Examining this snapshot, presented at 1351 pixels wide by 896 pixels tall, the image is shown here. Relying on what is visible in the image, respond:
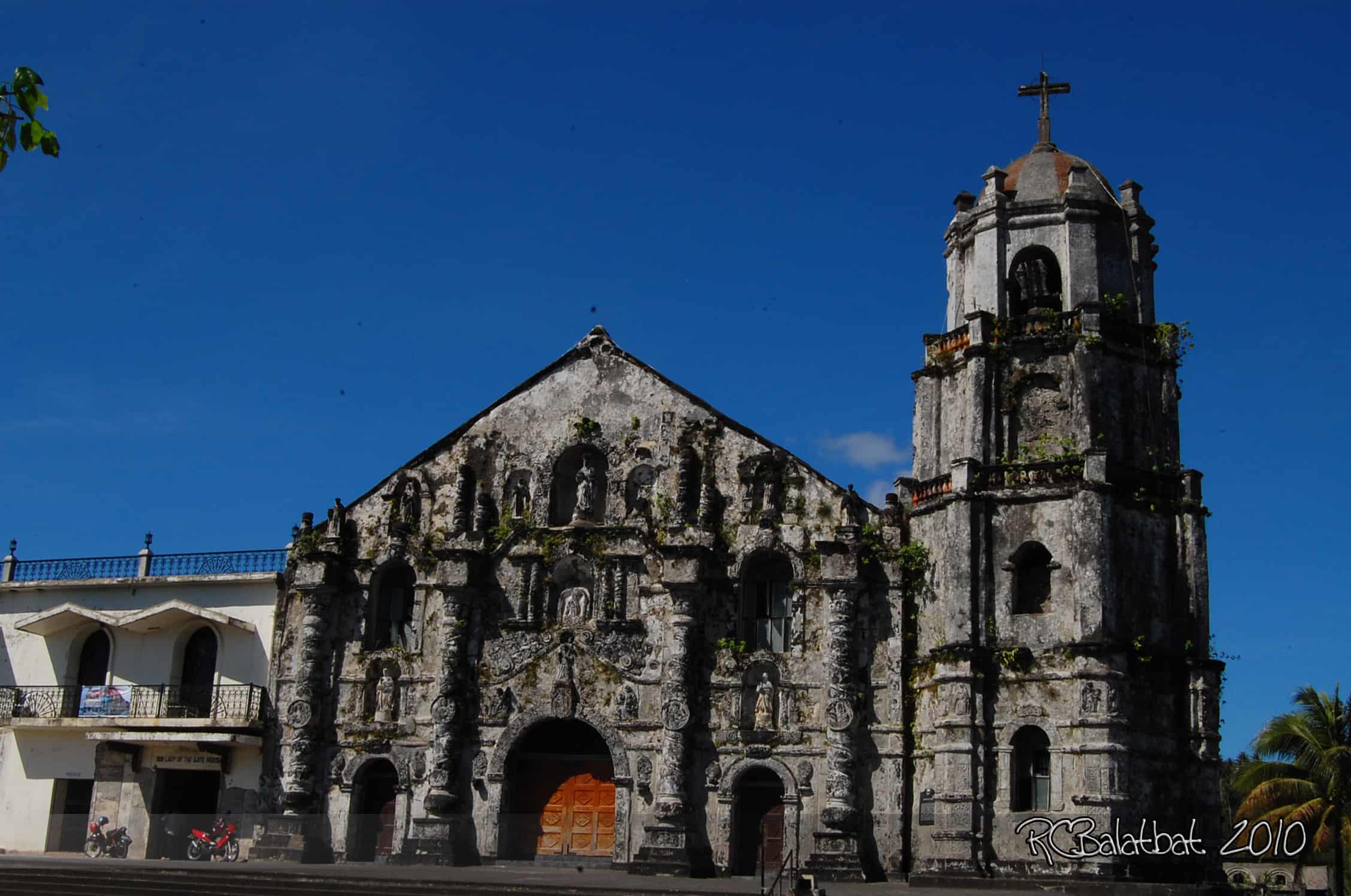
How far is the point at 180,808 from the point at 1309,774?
2487 cm

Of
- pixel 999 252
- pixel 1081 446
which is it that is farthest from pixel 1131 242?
pixel 1081 446

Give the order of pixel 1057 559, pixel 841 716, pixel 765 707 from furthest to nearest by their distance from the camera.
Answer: pixel 765 707 < pixel 841 716 < pixel 1057 559

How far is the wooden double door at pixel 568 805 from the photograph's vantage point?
2950cm

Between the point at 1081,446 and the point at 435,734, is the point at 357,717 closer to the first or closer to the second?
the point at 435,734

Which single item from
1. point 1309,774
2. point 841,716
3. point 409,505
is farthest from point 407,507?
point 1309,774

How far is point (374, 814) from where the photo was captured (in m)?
30.8

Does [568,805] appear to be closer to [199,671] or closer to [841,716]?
[841,716]

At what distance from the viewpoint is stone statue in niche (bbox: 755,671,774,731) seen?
94.0ft

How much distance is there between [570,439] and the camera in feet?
103

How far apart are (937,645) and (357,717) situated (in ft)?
39.5

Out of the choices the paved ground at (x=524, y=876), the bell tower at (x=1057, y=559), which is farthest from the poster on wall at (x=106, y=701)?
the bell tower at (x=1057, y=559)

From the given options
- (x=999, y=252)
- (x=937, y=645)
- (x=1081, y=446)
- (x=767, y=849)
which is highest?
(x=999, y=252)

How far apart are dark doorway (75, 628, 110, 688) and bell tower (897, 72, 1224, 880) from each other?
59.3 feet

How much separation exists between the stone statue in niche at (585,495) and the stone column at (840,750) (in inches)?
214
